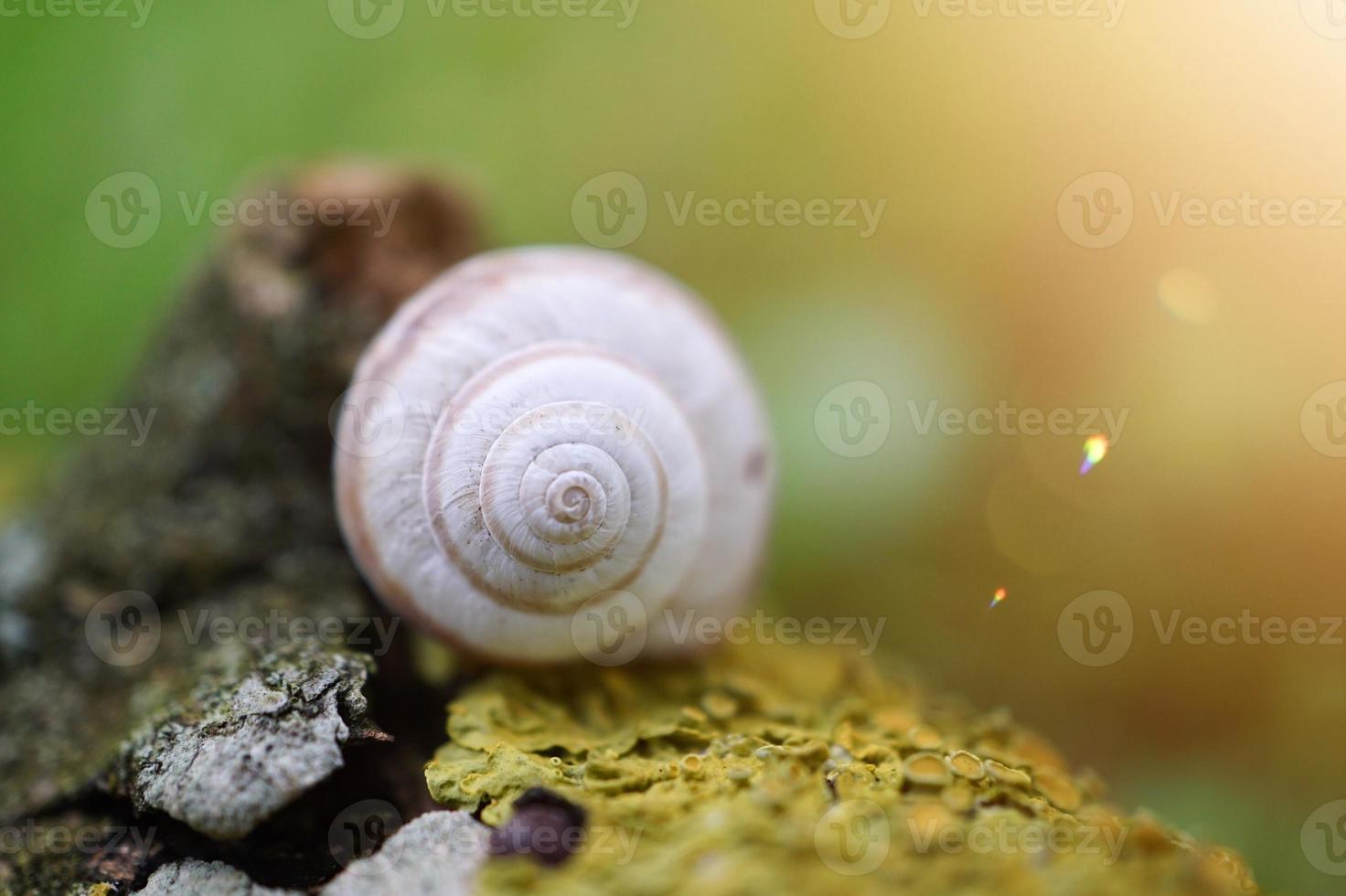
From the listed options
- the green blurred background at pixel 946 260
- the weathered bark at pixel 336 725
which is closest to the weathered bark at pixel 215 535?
the weathered bark at pixel 336 725

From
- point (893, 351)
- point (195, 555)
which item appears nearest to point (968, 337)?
point (893, 351)

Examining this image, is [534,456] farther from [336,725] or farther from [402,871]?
[402,871]

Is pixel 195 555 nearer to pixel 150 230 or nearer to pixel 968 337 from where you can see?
pixel 150 230

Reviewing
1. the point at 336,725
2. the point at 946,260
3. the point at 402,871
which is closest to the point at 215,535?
the point at 336,725

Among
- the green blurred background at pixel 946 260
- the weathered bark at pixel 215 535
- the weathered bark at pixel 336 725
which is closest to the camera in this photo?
the weathered bark at pixel 336 725

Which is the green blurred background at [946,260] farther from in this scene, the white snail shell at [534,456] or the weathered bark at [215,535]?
the white snail shell at [534,456]

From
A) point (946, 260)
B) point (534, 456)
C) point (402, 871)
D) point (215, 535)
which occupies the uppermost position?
point (946, 260)
